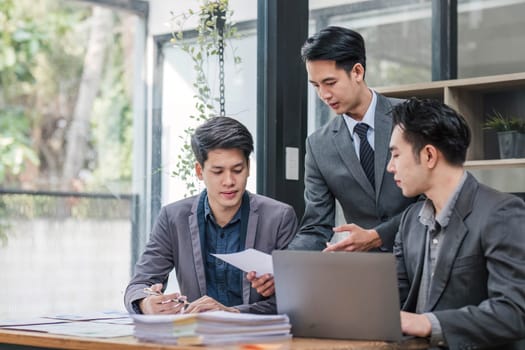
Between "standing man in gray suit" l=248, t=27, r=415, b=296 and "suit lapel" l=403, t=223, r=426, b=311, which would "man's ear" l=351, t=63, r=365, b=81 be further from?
"suit lapel" l=403, t=223, r=426, b=311

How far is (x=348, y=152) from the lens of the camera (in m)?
3.03

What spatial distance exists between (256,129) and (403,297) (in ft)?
4.50

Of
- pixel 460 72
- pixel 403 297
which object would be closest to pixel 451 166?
pixel 403 297

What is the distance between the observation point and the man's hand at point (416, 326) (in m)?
2.19

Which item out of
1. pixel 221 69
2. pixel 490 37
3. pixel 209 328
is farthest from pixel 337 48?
pixel 490 37

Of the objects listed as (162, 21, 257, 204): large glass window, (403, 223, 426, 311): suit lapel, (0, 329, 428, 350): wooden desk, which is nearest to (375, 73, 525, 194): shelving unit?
(162, 21, 257, 204): large glass window

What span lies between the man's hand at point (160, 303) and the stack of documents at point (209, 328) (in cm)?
41

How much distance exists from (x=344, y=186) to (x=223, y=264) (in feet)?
1.57

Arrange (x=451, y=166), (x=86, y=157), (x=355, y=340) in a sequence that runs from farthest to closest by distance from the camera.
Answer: (x=86, y=157) → (x=451, y=166) → (x=355, y=340)

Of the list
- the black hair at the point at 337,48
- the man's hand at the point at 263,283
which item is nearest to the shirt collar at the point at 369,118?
the black hair at the point at 337,48

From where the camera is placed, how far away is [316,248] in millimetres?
2984

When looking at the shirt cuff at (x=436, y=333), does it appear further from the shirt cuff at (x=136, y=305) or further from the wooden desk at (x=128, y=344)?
the shirt cuff at (x=136, y=305)

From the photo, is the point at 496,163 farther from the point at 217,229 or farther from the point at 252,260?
the point at 252,260

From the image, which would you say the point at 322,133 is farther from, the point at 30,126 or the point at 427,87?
the point at 30,126
